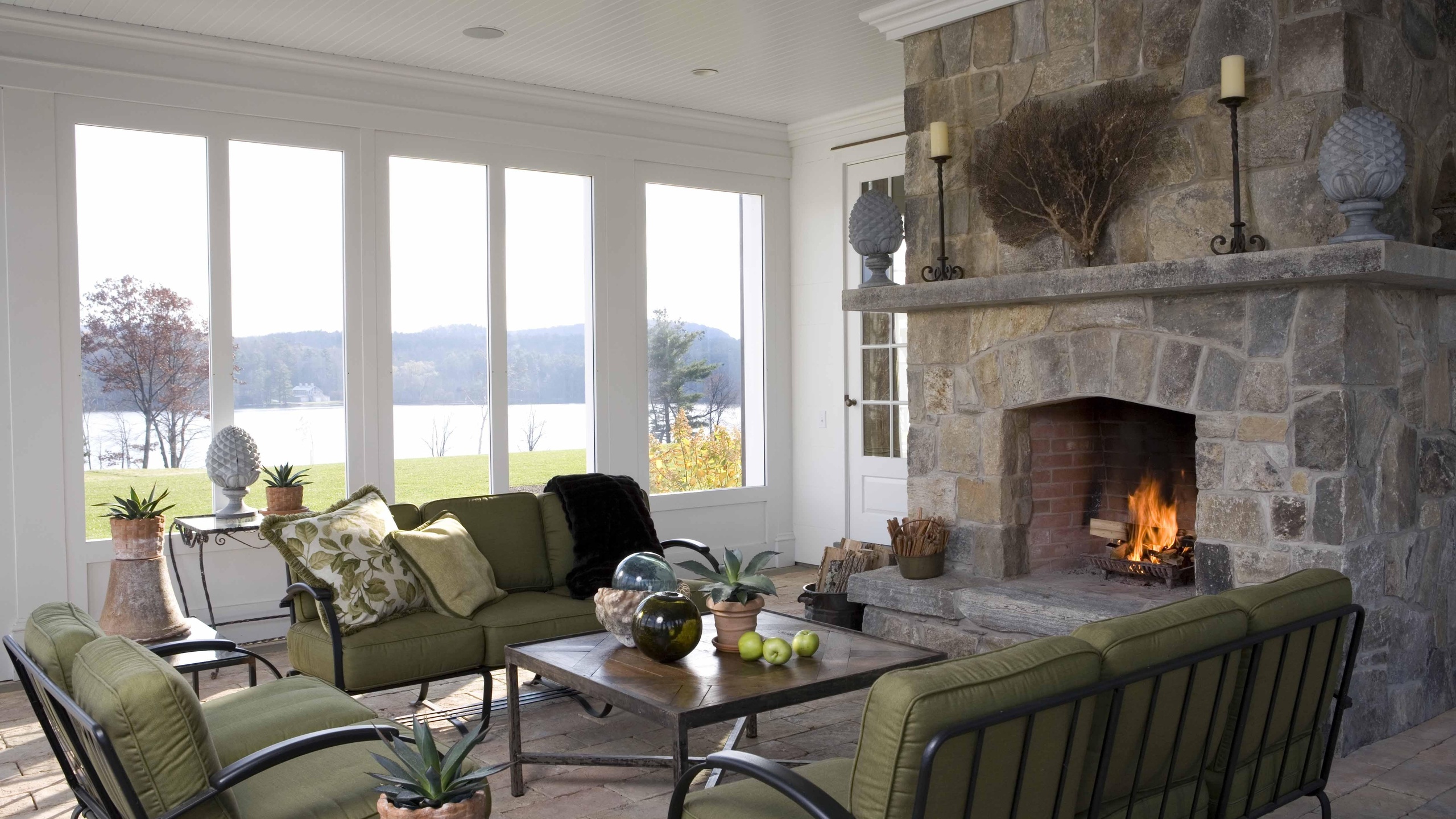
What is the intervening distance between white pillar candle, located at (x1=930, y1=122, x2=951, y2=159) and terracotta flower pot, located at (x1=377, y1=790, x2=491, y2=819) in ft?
10.9

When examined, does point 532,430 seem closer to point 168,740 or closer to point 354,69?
point 354,69

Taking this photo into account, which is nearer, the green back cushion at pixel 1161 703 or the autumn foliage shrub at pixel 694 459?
the green back cushion at pixel 1161 703

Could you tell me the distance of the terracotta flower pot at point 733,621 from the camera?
3.29m

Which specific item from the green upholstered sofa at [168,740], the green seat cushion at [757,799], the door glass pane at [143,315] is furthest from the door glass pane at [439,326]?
the green seat cushion at [757,799]

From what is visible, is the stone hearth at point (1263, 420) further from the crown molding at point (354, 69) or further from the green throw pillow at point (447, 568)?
the crown molding at point (354, 69)

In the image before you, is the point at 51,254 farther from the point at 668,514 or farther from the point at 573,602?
the point at 668,514

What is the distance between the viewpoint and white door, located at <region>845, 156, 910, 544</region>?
6691mm

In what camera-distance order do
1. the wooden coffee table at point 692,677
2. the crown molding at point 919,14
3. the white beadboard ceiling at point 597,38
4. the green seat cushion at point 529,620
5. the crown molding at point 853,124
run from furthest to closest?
the crown molding at point 853,124
the white beadboard ceiling at point 597,38
the crown molding at point 919,14
the green seat cushion at point 529,620
the wooden coffee table at point 692,677

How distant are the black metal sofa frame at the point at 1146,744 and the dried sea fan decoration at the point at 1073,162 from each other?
186 cm

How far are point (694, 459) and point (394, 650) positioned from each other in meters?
3.49

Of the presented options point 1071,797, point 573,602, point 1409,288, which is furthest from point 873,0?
point 1071,797

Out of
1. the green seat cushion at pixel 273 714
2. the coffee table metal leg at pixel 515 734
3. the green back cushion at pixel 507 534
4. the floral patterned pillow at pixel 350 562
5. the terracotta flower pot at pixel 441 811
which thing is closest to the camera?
the terracotta flower pot at pixel 441 811

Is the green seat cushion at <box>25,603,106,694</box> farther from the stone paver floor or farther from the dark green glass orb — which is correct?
the dark green glass orb

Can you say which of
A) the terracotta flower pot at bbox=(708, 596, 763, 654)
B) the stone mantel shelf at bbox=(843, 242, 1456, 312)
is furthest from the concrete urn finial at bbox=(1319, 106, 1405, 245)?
the terracotta flower pot at bbox=(708, 596, 763, 654)
